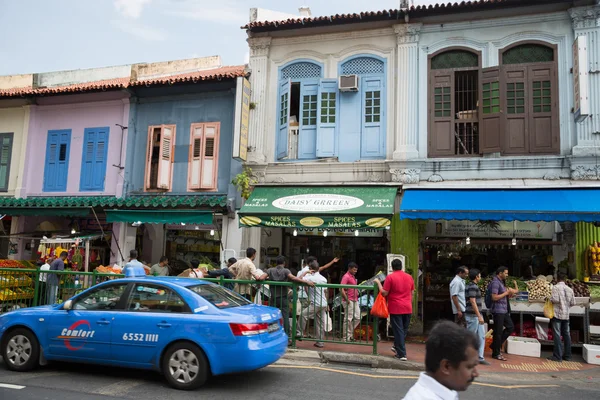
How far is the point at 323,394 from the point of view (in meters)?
6.00

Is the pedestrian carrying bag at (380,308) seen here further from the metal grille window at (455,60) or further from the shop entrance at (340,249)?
the metal grille window at (455,60)

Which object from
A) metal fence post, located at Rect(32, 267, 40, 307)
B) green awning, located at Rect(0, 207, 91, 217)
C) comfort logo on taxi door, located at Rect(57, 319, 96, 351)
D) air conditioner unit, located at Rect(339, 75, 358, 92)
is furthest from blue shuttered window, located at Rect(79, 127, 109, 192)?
comfort logo on taxi door, located at Rect(57, 319, 96, 351)

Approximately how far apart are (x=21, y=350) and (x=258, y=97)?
8.78 metres

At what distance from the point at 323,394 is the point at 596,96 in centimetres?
962

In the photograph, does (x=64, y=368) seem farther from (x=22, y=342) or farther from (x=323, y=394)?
(x=323, y=394)

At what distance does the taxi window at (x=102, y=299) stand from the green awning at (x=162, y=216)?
5676 millimetres

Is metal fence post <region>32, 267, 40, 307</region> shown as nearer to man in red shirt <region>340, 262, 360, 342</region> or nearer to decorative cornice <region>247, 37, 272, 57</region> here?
man in red shirt <region>340, 262, 360, 342</region>

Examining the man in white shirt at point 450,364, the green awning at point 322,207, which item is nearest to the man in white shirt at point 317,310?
the green awning at point 322,207

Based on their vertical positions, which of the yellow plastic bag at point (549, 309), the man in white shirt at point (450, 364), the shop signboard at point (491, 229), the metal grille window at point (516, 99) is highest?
the metal grille window at point (516, 99)

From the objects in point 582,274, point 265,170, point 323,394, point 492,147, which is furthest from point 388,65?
point 323,394

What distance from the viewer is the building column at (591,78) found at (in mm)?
10703

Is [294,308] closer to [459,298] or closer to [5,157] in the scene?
[459,298]

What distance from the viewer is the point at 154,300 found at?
6359mm

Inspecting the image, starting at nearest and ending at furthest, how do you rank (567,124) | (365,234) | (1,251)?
(567,124) → (365,234) → (1,251)
